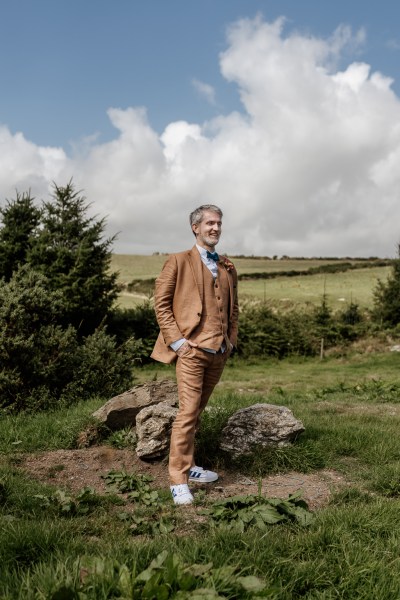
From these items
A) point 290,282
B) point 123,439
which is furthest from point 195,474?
point 290,282

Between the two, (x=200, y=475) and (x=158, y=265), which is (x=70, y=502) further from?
(x=158, y=265)

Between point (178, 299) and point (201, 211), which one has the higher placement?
point (201, 211)

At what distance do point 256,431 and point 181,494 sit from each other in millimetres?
1766

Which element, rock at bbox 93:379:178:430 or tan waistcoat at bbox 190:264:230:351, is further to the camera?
rock at bbox 93:379:178:430

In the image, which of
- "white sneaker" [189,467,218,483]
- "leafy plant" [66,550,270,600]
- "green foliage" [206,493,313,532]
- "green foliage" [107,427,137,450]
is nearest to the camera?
"leafy plant" [66,550,270,600]

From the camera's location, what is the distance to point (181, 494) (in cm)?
527

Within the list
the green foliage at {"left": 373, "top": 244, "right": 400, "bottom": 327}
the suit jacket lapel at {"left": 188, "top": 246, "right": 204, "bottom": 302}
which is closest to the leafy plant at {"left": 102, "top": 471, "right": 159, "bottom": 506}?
the suit jacket lapel at {"left": 188, "top": 246, "right": 204, "bottom": 302}

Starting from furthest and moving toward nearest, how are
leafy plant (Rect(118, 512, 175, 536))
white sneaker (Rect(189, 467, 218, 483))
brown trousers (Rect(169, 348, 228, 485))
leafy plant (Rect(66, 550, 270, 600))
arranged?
white sneaker (Rect(189, 467, 218, 483)), brown trousers (Rect(169, 348, 228, 485)), leafy plant (Rect(118, 512, 175, 536)), leafy plant (Rect(66, 550, 270, 600))

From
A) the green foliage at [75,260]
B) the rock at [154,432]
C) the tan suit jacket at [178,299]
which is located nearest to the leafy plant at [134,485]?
the rock at [154,432]

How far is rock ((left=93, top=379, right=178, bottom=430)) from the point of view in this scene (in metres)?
7.38

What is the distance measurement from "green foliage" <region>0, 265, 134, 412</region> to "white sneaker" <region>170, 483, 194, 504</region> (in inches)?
195

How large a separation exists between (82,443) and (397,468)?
4042mm

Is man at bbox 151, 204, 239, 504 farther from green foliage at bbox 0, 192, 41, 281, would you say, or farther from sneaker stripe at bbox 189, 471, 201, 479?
green foliage at bbox 0, 192, 41, 281

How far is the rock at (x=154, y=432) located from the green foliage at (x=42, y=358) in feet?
11.8
